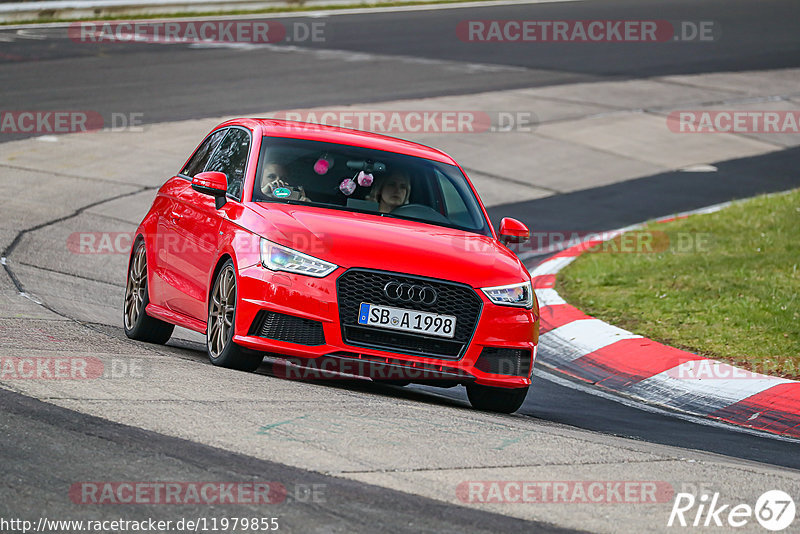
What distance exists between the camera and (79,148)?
57.5 ft

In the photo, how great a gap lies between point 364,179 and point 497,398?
1.69 meters

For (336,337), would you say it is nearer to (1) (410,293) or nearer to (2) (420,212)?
(1) (410,293)

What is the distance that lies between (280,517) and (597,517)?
1.32 metres

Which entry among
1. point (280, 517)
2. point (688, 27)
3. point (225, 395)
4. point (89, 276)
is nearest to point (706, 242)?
point (89, 276)

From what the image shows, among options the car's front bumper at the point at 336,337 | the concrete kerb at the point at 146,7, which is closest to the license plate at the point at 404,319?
the car's front bumper at the point at 336,337

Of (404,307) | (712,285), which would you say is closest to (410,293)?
(404,307)

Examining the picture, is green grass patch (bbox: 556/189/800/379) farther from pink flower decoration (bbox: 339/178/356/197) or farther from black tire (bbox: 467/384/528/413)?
pink flower decoration (bbox: 339/178/356/197)

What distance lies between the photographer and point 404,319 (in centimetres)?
730

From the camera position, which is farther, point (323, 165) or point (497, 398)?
point (323, 165)

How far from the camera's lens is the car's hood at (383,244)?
7.31 metres

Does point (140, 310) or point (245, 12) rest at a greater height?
point (245, 12)

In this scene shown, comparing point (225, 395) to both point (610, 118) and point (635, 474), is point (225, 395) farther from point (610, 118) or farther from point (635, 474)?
point (610, 118)

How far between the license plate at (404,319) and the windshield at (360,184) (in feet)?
3.63

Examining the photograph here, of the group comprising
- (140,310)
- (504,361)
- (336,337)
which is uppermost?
(336,337)
